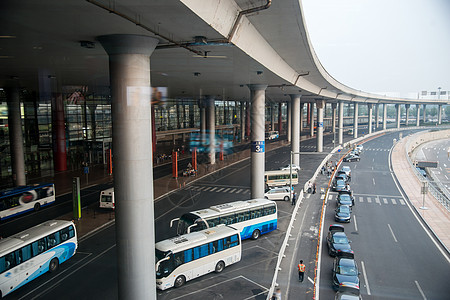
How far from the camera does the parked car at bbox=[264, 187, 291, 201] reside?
19953 mm

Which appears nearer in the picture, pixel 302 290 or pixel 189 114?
pixel 302 290

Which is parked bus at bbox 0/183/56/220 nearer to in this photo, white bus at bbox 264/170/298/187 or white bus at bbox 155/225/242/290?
white bus at bbox 155/225/242/290

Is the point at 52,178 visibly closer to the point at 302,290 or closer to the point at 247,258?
the point at 247,258

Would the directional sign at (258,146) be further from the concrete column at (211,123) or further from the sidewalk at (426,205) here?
the concrete column at (211,123)

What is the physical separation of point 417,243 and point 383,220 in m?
3.26

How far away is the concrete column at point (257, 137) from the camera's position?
18.0m

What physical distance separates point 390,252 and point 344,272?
375 cm

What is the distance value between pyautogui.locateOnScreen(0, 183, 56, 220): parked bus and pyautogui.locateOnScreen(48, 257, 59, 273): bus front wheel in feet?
20.9

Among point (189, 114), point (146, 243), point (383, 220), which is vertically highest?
point (189, 114)

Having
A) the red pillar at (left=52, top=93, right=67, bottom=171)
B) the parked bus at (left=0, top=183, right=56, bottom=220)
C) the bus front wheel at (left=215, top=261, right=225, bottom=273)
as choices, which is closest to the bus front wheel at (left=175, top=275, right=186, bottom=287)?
the bus front wheel at (left=215, top=261, right=225, bottom=273)

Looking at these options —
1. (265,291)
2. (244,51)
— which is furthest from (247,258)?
(244,51)

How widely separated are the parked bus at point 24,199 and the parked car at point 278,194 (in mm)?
11699

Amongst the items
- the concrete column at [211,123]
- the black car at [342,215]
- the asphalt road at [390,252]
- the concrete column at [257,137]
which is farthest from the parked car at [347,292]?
the concrete column at [211,123]

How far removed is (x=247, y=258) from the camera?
477 inches
